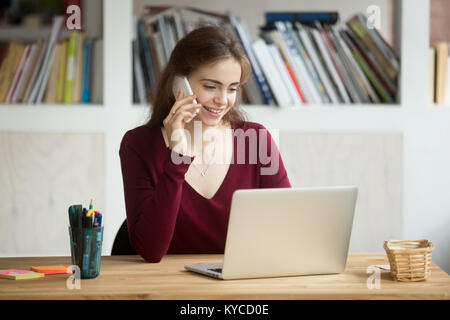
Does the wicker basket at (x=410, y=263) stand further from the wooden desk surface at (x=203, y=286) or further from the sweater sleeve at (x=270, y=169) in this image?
the sweater sleeve at (x=270, y=169)

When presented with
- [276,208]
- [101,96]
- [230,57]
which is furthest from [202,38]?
[101,96]

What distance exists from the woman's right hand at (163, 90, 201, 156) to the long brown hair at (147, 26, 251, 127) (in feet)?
0.66

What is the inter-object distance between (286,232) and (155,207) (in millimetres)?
410

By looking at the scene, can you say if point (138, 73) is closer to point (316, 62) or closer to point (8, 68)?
point (8, 68)

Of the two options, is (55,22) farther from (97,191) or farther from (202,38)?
(202,38)

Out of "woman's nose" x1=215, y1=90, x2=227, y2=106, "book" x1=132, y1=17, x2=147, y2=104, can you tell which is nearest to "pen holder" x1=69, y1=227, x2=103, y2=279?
"woman's nose" x1=215, y1=90, x2=227, y2=106

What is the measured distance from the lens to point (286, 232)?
1431 mm

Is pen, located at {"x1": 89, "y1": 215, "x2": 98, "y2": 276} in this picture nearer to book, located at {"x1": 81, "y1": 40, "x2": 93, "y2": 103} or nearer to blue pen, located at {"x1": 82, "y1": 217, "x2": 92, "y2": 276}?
blue pen, located at {"x1": 82, "y1": 217, "x2": 92, "y2": 276}

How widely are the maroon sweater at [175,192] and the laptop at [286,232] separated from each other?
0.74 ft

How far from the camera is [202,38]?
1.93 metres

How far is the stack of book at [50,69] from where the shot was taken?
9.19 feet

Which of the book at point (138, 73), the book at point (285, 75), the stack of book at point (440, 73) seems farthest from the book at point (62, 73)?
the stack of book at point (440, 73)
